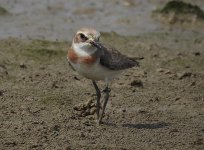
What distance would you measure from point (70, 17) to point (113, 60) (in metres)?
6.96

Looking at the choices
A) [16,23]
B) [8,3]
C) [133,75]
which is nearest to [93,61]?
[133,75]

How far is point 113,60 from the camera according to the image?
9.56 meters

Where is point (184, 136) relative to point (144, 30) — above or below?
above

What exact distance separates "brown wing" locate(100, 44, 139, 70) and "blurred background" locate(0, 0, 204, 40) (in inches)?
192

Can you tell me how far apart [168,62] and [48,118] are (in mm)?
4241

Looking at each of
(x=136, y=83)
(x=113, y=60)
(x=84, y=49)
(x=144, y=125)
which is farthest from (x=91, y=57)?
(x=136, y=83)

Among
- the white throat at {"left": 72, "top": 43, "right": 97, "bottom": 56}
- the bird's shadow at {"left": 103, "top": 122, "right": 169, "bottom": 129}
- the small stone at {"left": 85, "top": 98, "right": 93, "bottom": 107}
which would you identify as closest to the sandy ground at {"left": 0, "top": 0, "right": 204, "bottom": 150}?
the bird's shadow at {"left": 103, "top": 122, "right": 169, "bottom": 129}

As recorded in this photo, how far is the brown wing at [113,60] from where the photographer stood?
9.38 metres

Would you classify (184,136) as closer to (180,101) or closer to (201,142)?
(201,142)

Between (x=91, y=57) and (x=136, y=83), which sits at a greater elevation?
(x=91, y=57)

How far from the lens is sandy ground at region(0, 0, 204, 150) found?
9.14m

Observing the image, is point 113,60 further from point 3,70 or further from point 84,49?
point 3,70

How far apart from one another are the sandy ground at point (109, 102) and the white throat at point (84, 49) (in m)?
1.01

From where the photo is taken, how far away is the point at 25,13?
53.3 feet
